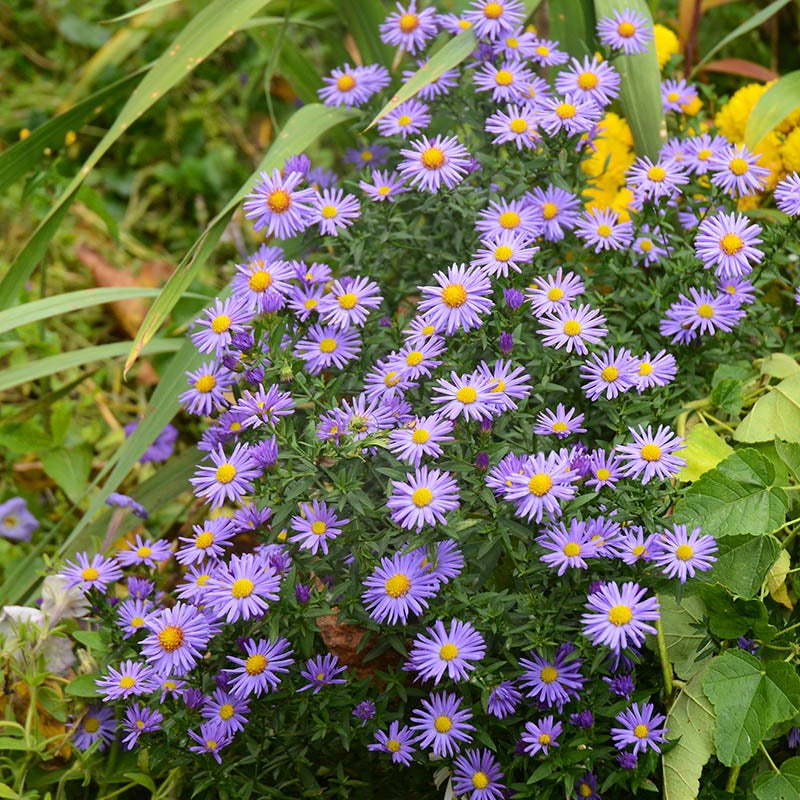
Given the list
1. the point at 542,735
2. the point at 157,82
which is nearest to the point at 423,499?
the point at 542,735

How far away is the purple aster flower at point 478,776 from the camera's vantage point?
1.24m

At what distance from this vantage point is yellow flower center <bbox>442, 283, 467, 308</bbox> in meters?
1.29

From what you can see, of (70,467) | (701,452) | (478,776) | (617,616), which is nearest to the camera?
(617,616)

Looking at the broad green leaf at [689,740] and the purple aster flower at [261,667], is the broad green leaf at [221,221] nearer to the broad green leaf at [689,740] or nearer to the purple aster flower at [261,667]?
the purple aster flower at [261,667]

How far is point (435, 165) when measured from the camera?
1449mm

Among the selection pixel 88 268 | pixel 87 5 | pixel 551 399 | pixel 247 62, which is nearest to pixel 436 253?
pixel 551 399

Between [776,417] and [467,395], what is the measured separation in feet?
1.69

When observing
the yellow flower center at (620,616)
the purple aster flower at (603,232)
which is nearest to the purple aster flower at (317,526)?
the yellow flower center at (620,616)

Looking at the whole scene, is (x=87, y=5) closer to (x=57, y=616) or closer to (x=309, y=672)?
(x=57, y=616)

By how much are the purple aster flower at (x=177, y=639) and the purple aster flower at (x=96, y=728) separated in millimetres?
232

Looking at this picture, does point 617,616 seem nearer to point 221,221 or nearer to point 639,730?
point 639,730

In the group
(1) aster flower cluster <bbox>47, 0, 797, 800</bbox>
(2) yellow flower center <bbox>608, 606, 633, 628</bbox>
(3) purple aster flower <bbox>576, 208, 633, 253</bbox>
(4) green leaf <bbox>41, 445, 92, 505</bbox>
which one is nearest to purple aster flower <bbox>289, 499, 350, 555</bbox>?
(1) aster flower cluster <bbox>47, 0, 797, 800</bbox>

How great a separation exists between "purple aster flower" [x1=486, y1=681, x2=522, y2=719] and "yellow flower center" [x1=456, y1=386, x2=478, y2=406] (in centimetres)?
34

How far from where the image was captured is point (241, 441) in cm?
136
